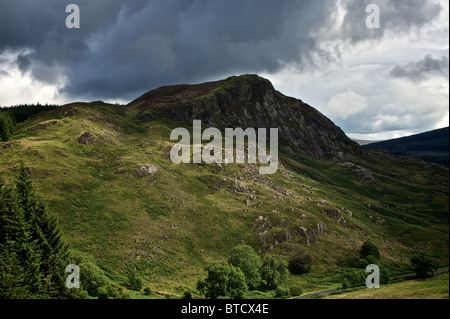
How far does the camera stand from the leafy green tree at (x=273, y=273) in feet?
290

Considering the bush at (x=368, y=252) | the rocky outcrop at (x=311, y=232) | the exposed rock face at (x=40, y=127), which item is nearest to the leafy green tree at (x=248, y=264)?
the rocky outcrop at (x=311, y=232)

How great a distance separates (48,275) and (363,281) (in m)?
84.1

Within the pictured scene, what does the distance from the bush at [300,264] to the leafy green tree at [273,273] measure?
1105 cm

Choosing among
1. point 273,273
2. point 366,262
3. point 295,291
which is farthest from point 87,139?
point 366,262

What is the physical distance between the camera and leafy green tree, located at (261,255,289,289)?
88375 millimetres

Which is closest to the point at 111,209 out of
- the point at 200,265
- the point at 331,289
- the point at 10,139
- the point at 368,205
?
the point at 200,265

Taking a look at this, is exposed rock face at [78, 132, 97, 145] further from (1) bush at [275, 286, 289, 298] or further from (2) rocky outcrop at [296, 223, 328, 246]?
(1) bush at [275, 286, 289, 298]

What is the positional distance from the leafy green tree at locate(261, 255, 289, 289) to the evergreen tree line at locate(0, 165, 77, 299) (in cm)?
5702

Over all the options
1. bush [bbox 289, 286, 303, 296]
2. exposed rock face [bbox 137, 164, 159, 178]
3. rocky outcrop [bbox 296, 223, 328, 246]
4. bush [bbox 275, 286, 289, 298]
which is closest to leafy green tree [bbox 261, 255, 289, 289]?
bush [bbox 289, 286, 303, 296]

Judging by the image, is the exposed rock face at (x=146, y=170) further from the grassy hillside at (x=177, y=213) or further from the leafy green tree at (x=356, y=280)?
the leafy green tree at (x=356, y=280)

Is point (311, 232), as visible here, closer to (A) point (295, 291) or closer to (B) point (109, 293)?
(A) point (295, 291)

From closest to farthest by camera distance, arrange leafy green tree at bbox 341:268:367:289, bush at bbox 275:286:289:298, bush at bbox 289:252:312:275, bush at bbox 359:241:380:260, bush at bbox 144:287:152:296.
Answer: bush at bbox 144:287:152:296 < bush at bbox 275:286:289:298 < leafy green tree at bbox 341:268:367:289 < bush at bbox 289:252:312:275 < bush at bbox 359:241:380:260

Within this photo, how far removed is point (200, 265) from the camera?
10031cm

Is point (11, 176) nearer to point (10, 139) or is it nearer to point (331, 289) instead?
point (10, 139)
